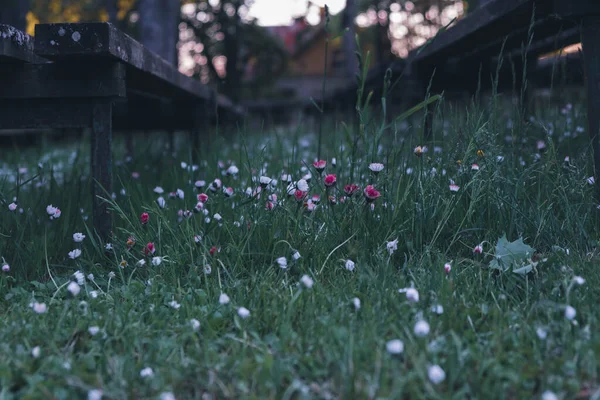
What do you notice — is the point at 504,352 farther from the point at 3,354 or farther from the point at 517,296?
the point at 3,354

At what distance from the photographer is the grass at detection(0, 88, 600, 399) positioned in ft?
5.96

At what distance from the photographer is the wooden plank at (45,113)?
3.15 metres

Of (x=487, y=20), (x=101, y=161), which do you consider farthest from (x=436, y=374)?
(x=487, y=20)

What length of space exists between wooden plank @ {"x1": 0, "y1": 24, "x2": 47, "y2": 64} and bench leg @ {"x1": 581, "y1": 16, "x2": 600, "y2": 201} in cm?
282

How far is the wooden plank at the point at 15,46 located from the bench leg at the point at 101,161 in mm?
395

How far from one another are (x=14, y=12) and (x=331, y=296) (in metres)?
8.50

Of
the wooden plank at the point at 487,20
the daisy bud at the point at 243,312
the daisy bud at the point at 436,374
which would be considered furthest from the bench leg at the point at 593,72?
the daisy bud at the point at 243,312

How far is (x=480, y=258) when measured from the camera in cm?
278

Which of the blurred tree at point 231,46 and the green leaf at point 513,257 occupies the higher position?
the blurred tree at point 231,46

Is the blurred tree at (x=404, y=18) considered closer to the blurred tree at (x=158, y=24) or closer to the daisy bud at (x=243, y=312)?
the blurred tree at (x=158, y=24)

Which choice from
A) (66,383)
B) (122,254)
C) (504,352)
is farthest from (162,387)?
(122,254)

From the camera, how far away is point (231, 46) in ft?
70.7

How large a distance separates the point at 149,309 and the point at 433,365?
1.14 meters

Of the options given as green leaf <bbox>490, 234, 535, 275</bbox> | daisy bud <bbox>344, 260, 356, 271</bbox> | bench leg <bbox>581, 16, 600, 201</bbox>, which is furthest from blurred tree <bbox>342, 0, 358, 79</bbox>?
daisy bud <bbox>344, 260, 356, 271</bbox>
